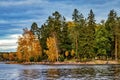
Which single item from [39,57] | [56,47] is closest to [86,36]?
[56,47]

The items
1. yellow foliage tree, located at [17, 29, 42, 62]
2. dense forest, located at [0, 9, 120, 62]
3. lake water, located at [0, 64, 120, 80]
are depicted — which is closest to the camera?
lake water, located at [0, 64, 120, 80]

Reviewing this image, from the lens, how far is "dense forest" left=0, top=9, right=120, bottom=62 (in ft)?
413

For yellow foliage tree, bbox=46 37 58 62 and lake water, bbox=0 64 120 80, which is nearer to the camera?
lake water, bbox=0 64 120 80

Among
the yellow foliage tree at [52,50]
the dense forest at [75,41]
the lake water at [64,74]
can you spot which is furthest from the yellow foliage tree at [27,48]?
the lake water at [64,74]

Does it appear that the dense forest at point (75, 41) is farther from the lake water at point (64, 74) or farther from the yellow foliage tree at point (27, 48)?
the lake water at point (64, 74)

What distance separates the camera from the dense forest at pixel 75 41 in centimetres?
12581

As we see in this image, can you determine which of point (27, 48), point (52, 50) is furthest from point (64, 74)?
point (27, 48)

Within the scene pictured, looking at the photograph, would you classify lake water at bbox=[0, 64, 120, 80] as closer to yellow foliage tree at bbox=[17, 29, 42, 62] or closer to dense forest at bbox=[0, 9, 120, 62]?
dense forest at bbox=[0, 9, 120, 62]

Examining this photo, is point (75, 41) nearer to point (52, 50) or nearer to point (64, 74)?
point (52, 50)

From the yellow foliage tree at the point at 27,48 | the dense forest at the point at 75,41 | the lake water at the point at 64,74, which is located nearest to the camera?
the lake water at the point at 64,74

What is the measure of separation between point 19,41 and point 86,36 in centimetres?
2642

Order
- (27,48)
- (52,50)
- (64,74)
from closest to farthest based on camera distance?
(64,74) → (52,50) → (27,48)

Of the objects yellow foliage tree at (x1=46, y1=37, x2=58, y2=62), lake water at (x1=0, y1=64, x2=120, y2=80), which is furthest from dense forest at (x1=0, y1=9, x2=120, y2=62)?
lake water at (x1=0, y1=64, x2=120, y2=80)

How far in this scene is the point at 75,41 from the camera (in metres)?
131
